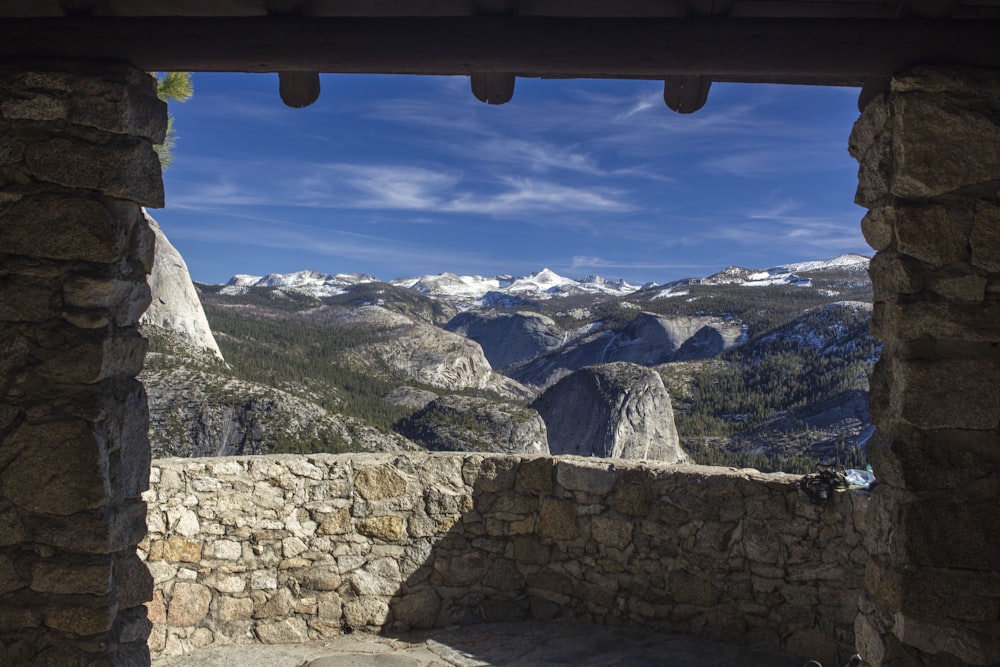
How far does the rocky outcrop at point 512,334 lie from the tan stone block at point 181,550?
82674 millimetres

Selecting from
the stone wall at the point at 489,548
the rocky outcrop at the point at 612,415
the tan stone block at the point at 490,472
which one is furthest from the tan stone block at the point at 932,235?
the rocky outcrop at the point at 612,415

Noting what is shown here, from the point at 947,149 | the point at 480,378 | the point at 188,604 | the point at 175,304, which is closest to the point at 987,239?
the point at 947,149

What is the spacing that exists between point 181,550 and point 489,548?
247 cm

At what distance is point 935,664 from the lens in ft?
10.1

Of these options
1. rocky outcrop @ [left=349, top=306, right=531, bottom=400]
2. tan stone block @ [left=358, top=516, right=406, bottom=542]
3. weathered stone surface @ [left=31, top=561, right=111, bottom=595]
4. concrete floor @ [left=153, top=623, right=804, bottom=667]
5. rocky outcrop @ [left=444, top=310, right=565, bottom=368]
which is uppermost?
rocky outcrop @ [left=444, top=310, right=565, bottom=368]

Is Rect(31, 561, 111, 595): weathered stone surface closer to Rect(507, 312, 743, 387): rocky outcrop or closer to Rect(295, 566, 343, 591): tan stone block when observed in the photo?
Rect(295, 566, 343, 591): tan stone block

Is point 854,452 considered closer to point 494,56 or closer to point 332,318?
point 494,56

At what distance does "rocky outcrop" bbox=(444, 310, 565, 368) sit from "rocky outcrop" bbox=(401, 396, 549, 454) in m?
61.2

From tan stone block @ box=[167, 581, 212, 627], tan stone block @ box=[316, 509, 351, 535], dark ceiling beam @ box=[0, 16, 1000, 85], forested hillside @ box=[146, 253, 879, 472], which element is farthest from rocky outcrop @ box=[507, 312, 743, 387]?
dark ceiling beam @ box=[0, 16, 1000, 85]

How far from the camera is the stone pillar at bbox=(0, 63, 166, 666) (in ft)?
10.6

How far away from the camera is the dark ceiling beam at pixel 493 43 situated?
3270 mm

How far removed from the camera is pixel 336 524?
19.2ft

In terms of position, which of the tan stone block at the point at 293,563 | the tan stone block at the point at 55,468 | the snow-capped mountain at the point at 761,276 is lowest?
the tan stone block at the point at 293,563

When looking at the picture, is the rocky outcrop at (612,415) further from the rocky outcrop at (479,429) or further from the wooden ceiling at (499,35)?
the wooden ceiling at (499,35)
